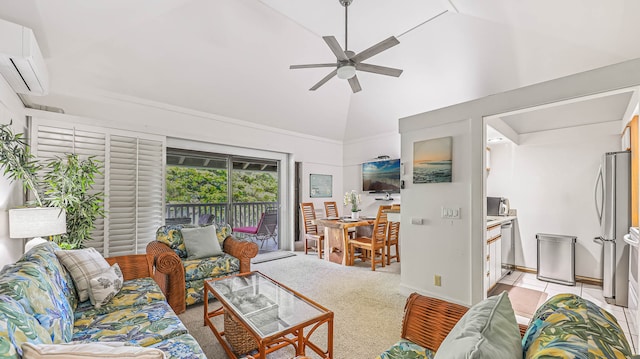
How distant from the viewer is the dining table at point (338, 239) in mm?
4570

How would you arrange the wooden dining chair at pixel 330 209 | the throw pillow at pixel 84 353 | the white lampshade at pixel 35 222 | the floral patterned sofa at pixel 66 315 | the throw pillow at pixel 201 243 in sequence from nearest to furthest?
1. the throw pillow at pixel 84 353
2. the floral patterned sofa at pixel 66 315
3. the white lampshade at pixel 35 222
4. the throw pillow at pixel 201 243
5. the wooden dining chair at pixel 330 209

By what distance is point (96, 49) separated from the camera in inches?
126

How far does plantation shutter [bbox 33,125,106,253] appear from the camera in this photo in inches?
127

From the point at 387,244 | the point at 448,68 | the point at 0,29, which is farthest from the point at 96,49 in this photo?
the point at 387,244

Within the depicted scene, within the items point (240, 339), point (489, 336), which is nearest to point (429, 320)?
point (489, 336)

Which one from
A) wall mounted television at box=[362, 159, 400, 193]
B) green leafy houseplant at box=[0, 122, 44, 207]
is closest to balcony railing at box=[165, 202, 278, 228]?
green leafy houseplant at box=[0, 122, 44, 207]

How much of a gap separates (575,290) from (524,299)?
2.84 ft

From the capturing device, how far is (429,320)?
5.07ft

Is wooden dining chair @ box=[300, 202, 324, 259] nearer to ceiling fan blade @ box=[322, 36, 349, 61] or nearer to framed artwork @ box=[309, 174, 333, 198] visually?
framed artwork @ box=[309, 174, 333, 198]

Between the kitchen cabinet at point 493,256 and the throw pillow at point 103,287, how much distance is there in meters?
3.69

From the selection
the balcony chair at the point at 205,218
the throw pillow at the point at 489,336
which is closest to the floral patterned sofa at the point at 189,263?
the balcony chair at the point at 205,218

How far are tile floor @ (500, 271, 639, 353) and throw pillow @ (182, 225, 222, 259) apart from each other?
345cm

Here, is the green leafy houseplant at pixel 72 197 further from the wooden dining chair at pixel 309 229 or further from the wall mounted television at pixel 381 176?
the wall mounted television at pixel 381 176

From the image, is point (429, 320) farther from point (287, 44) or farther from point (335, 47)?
point (287, 44)
